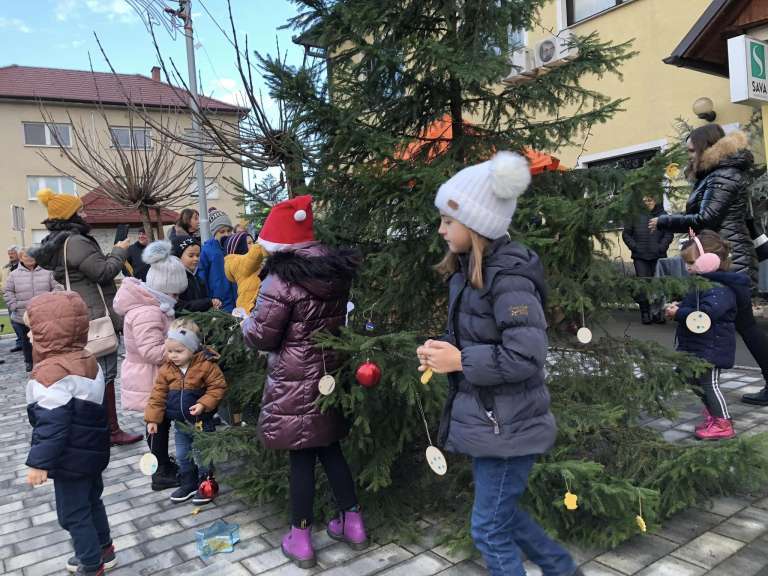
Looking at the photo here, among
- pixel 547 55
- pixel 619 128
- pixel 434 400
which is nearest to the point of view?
pixel 434 400

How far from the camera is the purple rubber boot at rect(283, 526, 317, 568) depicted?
9.89 feet

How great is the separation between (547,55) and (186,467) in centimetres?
906

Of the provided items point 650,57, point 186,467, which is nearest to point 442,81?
point 186,467

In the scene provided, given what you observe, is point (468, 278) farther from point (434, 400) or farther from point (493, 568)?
point (493, 568)

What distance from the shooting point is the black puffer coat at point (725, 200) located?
451cm

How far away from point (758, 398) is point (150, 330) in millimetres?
4942

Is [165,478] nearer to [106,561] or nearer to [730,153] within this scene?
[106,561]

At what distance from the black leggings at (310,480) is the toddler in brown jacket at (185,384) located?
1.00 m

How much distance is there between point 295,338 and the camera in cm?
301

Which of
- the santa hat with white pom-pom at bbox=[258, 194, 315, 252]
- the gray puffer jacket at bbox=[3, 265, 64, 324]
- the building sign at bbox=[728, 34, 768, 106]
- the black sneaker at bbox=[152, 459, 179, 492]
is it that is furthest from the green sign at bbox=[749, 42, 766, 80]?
the gray puffer jacket at bbox=[3, 265, 64, 324]

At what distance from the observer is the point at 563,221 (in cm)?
299

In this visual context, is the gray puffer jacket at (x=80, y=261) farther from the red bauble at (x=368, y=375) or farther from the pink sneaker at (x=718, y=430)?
the pink sneaker at (x=718, y=430)

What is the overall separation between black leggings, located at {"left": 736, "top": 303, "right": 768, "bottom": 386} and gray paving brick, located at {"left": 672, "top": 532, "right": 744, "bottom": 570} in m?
2.26

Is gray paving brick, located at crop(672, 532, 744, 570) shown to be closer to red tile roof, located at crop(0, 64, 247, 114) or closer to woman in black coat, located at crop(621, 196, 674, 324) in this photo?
woman in black coat, located at crop(621, 196, 674, 324)
